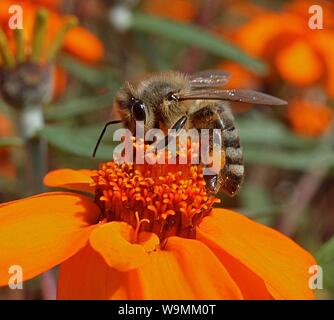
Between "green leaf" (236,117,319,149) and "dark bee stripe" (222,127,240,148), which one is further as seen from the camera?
"green leaf" (236,117,319,149)

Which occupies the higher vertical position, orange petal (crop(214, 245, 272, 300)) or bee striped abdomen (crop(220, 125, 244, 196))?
bee striped abdomen (crop(220, 125, 244, 196))

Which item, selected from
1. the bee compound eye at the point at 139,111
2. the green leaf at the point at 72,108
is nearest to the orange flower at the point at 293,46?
the green leaf at the point at 72,108

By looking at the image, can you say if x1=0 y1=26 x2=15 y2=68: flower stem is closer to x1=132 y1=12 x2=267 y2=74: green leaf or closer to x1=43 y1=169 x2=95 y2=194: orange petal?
x1=43 y1=169 x2=95 y2=194: orange petal

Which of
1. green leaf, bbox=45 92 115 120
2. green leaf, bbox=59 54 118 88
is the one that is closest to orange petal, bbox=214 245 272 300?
green leaf, bbox=45 92 115 120

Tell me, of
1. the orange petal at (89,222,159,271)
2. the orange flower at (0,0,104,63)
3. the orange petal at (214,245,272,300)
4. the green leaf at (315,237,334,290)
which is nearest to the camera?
the orange petal at (89,222,159,271)

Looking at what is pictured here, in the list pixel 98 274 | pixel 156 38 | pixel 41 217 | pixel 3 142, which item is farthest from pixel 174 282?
pixel 156 38

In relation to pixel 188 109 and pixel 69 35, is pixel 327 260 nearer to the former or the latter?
pixel 188 109

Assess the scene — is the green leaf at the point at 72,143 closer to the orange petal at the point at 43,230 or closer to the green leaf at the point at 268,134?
the orange petal at the point at 43,230
